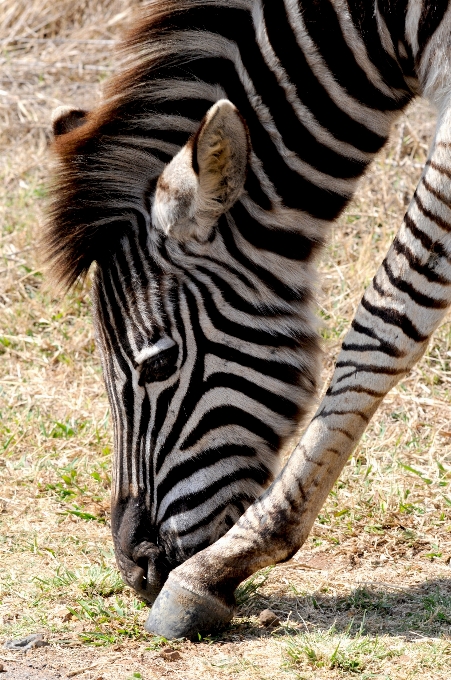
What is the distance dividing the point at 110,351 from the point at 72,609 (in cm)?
115

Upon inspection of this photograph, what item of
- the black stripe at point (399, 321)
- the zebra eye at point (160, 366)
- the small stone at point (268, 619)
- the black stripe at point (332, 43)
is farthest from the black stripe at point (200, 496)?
the black stripe at point (332, 43)

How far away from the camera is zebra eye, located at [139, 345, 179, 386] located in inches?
161

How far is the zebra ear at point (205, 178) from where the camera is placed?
379 cm

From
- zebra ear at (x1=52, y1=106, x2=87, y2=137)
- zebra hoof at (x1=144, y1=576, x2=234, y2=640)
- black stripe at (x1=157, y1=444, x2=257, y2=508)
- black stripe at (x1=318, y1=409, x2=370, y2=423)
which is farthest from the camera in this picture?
zebra ear at (x1=52, y1=106, x2=87, y2=137)

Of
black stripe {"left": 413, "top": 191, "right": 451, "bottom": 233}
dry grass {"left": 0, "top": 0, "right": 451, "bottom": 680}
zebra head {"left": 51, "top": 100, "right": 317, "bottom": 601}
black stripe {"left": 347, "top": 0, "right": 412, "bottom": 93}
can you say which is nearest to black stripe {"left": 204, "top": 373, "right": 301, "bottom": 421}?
zebra head {"left": 51, "top": 100, "right": 317, "bottom": 601}

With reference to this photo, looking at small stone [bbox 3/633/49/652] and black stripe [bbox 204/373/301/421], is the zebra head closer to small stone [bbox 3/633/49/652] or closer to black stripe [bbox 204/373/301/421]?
black stripe [bbox 204/373/301/421]

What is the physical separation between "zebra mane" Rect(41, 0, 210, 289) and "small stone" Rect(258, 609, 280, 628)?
170cm

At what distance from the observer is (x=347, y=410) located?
158 inches

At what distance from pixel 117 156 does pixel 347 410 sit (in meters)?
1.49

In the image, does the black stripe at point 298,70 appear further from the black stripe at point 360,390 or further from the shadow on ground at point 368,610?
the shadow on ground at point 368,610

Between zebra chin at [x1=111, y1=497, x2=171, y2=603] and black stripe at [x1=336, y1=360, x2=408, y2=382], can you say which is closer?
black stripe at [x1=336, y1=360, x2=408, y2=382]

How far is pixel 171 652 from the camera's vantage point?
3.87 m

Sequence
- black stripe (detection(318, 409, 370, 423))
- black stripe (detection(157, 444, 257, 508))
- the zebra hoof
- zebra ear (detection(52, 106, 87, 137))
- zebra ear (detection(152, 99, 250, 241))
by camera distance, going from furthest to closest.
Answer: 1. zebra ear (detection(52, 106, 87, 137))
2. black stripe (detection(157, 444, 257, 508))
3. black stripe (detection(318, 409, 370, 423))
4. the zebra hoof
5. zebra ear (detection(152, 99, 250, 241))

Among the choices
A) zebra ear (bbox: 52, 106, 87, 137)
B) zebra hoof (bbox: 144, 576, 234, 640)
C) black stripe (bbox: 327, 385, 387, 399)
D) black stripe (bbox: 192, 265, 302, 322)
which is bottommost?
zebra hoof (bbox: 144, 576, 234, 640)
